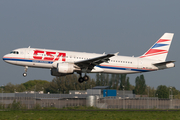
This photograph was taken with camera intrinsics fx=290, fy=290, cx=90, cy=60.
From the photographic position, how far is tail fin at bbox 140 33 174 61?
165 ft

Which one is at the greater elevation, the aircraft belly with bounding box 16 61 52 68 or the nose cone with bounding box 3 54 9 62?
the nose cone with bounding box 3 54 9 62

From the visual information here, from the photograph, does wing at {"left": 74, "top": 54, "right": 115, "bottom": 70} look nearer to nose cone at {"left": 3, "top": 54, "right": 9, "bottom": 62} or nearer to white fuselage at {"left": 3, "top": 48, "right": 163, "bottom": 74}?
white fuselage at {"left": 3, "top": 48, "right": 163, "bottom": 74}

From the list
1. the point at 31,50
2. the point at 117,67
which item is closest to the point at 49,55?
the point at 31,50

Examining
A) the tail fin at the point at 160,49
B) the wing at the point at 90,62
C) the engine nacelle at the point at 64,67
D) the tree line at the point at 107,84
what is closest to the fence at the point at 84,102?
the tail fin at the point at 160,49

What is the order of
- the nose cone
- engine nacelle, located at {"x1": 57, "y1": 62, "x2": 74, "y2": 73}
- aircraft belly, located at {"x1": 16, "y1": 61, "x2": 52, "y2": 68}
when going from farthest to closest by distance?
the nose cone, aircraft belly, located at {"x1": 16, "y1": 61, "x2": 52, "y2": 68}, engine nacelle, located at {"x1": 57, "y1": 62, "x2": 74, "y2": 73}

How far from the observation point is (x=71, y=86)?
117312 mm

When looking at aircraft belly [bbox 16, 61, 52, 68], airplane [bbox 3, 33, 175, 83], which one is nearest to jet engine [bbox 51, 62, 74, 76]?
airplane [bbox 3, 33, 175, 83]

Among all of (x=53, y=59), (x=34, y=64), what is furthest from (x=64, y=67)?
(x=34, y=64)

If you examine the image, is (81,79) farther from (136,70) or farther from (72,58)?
(136,70)

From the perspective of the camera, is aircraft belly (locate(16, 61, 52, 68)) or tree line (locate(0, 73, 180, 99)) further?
tree line (locate(0, 73, 180, 99))

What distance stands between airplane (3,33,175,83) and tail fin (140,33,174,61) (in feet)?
4.02

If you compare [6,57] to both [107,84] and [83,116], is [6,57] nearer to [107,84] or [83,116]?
[83,116]

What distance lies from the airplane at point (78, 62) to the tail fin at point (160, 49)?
4.02ft

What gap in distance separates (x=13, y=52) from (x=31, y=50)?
9.78ft
